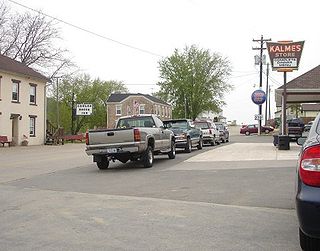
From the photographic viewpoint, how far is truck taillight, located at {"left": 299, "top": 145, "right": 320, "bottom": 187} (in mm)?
4660

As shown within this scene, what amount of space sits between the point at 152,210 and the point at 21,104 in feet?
107

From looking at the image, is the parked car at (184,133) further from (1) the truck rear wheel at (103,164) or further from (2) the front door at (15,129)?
(2) the front door at (15,129)

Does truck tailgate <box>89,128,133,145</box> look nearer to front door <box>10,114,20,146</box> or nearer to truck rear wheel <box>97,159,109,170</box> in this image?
truck rear wheel <box>97,159,109,170</box>

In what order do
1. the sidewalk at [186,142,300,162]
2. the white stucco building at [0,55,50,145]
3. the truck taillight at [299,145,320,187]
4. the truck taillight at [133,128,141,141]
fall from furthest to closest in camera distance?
the white stucco building at [0,55,50,145]
the sidewalk at [186,142,300,162]
the truck taillight at [133,128,141,141]
the truck taillight at [299,145,320,187]

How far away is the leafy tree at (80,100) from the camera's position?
77.5 meters

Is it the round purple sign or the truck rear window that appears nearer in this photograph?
the truck rear window

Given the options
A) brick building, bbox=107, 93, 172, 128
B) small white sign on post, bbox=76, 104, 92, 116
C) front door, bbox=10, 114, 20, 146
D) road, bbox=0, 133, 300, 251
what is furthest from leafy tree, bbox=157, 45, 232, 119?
road, bbox=0, 133, 300, 251

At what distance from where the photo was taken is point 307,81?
81.1ft

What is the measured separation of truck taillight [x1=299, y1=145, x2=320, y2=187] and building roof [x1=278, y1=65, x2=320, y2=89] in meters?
20.2

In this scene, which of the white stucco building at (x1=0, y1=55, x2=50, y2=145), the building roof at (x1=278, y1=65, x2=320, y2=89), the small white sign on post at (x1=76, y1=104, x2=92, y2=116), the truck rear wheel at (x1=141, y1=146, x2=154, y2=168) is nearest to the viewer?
the truck rear wheel at (x1=141, y1=146, x2=154, y2=168)

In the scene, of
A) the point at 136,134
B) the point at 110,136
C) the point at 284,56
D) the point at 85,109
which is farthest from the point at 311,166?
the point at 85,109

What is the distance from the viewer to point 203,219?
7.42 meters

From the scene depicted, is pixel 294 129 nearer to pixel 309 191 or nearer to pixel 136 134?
pixel 136 134

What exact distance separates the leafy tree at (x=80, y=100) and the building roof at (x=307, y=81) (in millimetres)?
51964
